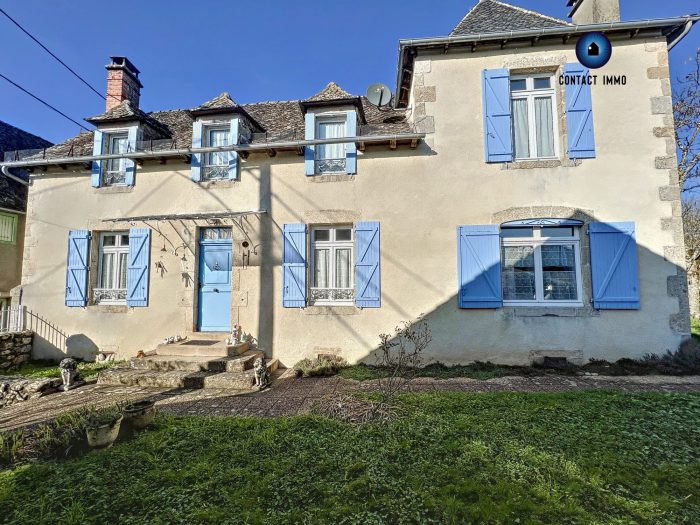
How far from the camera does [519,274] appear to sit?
595 cm

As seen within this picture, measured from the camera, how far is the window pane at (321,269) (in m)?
6.38

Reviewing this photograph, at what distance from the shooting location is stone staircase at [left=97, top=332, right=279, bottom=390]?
16.0 ft

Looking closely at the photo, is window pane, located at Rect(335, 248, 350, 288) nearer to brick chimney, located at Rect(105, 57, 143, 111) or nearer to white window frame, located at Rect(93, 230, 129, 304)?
white window frame, located at Rect(93, 230, 129, 304)

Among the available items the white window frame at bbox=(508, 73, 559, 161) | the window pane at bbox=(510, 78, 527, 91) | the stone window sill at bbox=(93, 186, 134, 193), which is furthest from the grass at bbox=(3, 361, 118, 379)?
the window pane at bbox=(510, 78, 527, 91)

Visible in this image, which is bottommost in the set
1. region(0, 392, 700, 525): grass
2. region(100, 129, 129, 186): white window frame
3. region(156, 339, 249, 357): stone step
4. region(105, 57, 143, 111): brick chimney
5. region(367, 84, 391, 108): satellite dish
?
region(0, 392, 700, 525): grass

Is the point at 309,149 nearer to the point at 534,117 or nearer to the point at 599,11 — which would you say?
the point at 534,117

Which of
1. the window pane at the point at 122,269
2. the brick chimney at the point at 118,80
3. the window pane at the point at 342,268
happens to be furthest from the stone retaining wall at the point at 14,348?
the window pane at the point at 342,268

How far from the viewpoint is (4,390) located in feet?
15.3

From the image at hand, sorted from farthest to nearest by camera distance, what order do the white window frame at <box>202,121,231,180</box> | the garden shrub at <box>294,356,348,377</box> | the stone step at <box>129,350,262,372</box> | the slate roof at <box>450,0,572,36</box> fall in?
the white window frame at <box>202,121,231,180</box> → the slate roof at <box>450,0,572,36</box> → the garden shrub at <box>294,356,348,377</box> → the stone step at <box>129,350,262,372</box>

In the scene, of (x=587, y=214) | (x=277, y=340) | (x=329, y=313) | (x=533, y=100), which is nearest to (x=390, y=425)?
(x=329, y=313)

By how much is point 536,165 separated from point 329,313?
14.6 feet

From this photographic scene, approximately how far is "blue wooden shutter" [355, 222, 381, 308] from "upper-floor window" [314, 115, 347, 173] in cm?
125

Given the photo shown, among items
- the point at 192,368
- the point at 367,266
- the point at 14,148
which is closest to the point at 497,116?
the point at 367,266

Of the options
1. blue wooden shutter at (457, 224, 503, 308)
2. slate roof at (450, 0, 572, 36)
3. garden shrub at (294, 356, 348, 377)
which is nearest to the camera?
garden shrub at (294, 356, 348, 377)
